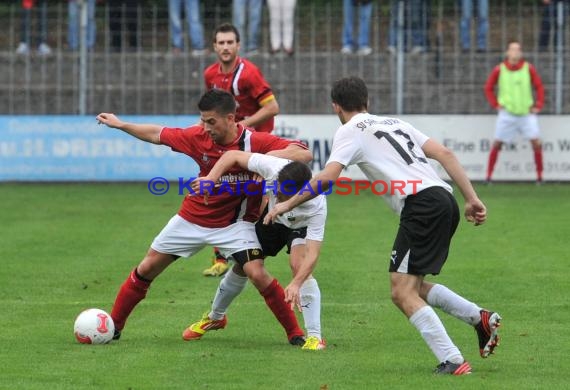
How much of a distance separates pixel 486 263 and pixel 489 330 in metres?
4.96

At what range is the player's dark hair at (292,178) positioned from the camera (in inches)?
320

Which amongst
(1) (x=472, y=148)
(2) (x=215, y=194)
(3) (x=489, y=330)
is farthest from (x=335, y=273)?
(1) (x=472, y=148)

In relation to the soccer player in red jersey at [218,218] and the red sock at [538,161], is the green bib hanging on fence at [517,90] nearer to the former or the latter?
the red sock at [538,161]

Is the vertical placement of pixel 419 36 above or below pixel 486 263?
above

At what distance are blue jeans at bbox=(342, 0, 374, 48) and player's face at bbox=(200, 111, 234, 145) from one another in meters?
13.0

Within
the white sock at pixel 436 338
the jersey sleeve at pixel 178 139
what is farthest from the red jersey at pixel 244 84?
the white sock at pixel 436 338

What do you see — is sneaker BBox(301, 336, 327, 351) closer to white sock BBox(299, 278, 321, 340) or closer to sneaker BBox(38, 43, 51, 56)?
white sock BBox(299, 278, 321, 340)

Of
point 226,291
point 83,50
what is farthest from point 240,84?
point 83,50

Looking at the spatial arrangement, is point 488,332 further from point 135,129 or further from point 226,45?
point 226,45

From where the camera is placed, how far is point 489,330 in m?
7.84

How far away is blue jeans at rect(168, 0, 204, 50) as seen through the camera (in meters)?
21.4

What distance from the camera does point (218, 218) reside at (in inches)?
351

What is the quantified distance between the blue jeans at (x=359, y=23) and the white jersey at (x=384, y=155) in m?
13.8

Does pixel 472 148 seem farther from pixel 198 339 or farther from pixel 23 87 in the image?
pixel 198 339
